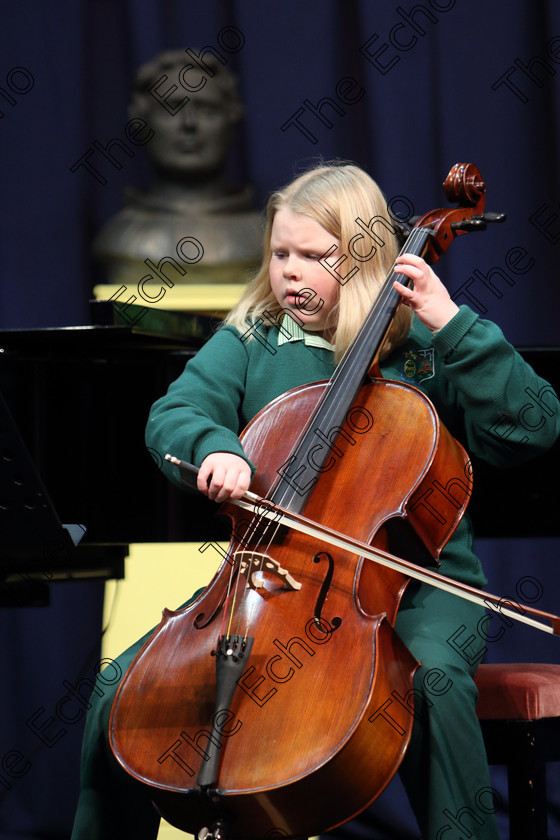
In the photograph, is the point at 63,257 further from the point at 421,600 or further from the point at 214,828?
the point at 214,828

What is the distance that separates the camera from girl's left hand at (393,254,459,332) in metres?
1.29

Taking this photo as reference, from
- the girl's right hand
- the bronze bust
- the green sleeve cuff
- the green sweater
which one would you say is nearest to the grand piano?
the green sweater

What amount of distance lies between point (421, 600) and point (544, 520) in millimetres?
431

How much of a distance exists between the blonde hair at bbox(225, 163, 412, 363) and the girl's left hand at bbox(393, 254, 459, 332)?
0.12 m

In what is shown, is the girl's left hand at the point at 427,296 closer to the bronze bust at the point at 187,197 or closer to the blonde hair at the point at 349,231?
the blonde hair at the point at 349,231

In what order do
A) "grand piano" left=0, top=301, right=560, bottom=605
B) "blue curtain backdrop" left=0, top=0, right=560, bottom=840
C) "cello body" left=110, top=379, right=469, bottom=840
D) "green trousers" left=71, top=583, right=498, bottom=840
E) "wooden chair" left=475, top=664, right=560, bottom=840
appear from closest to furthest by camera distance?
"cello body" left=110, top=379, right=469, bottom=840, "green trousers" left=71, top=583, right=498, bottom=840, "wooden chair" left=475, top=664, right=560, bottom=840, "grand piano" left=0, top=301, right=560, bottom=605, "blue curtain backdrop" left=0, top=0, right=560, bottom=840

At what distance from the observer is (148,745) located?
1.05 m

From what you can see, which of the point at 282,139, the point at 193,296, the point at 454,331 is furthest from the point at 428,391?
the point at 282,139

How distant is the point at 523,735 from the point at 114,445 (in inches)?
31.7

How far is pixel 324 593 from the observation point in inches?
43.3

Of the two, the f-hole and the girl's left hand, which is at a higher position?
the girl's left hand

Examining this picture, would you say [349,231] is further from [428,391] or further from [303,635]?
[303,635]

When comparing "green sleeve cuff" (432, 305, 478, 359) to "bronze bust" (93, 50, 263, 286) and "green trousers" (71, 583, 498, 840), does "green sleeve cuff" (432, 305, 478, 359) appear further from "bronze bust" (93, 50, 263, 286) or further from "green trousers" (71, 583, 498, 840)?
"bronze bust" (93, 50, 263, 286)

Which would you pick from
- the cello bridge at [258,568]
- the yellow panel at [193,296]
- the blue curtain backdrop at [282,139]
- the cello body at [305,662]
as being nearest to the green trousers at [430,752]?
the cello body at [305,662]
